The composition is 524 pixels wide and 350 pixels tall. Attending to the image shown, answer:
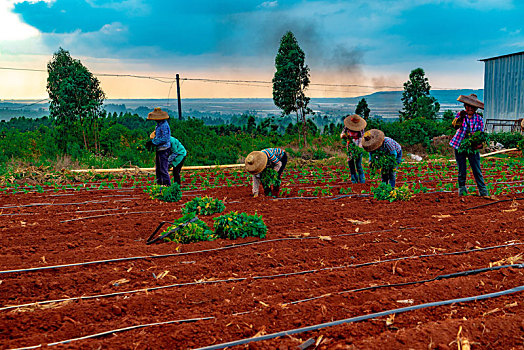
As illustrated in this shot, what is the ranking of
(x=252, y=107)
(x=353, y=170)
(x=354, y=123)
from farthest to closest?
(x=252, y=107), (x=353, y=170), (x=354, y=123)

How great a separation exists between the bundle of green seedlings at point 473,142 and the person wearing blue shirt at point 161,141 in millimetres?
5104

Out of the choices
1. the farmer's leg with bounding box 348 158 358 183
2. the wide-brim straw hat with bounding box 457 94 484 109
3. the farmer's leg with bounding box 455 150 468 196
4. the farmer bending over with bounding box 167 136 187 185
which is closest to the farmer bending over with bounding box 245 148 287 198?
the farmer bending over with bounding box 167 136 187 185

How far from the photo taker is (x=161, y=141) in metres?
8.26

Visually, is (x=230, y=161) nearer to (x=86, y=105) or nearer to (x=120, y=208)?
(x=86, y=105)

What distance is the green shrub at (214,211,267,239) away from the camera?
536 cm

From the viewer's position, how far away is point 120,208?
755 cm

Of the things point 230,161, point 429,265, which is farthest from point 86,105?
point 429,265

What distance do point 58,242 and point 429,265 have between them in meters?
4.22

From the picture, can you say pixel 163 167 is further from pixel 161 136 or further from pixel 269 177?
pixel 269 177

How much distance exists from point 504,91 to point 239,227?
20.4 metres

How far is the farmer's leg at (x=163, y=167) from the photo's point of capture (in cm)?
842

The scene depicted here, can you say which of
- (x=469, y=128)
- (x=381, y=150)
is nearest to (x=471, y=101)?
(x=469, y=128)

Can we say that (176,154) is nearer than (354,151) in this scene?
Yes

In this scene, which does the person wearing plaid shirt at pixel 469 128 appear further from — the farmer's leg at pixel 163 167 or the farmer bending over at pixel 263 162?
the farmer's leg at pixel 163 167
